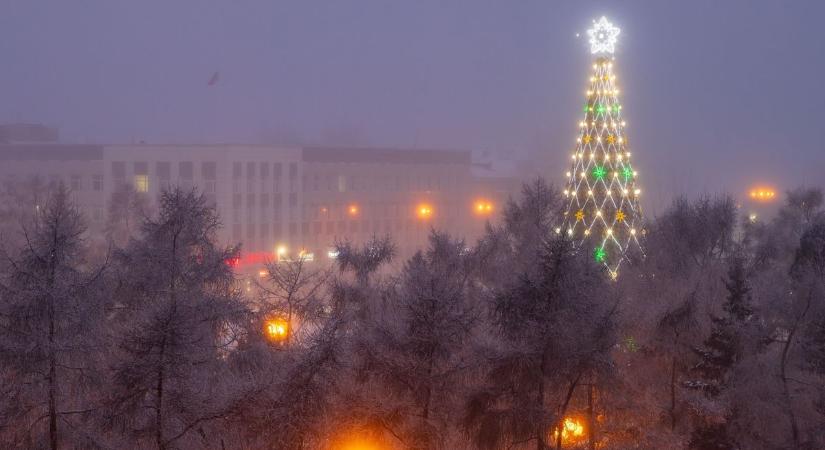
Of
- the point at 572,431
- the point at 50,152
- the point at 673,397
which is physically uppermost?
the point at 50,152

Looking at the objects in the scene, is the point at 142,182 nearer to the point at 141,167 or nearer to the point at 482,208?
the point at 141,167

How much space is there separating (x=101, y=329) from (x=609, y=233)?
12.9 metres

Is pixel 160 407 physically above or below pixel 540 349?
below

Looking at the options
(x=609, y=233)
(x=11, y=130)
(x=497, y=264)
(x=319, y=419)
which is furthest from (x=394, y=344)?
(x=11, y=130)

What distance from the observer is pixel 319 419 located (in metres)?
10.5

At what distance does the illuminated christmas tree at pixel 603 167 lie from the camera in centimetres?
1980

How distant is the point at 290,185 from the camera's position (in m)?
56.6

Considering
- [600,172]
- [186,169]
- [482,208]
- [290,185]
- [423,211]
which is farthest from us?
[482,208]

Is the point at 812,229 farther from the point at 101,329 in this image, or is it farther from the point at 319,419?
the point at 101,329

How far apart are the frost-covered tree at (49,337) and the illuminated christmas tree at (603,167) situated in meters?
12.6

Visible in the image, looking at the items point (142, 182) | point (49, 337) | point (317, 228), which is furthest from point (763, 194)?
point (49, 337)

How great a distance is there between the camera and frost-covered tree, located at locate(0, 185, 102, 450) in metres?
10.4

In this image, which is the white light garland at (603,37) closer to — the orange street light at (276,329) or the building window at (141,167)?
the orange street light at (276,329)

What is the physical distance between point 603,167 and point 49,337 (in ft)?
46.0
